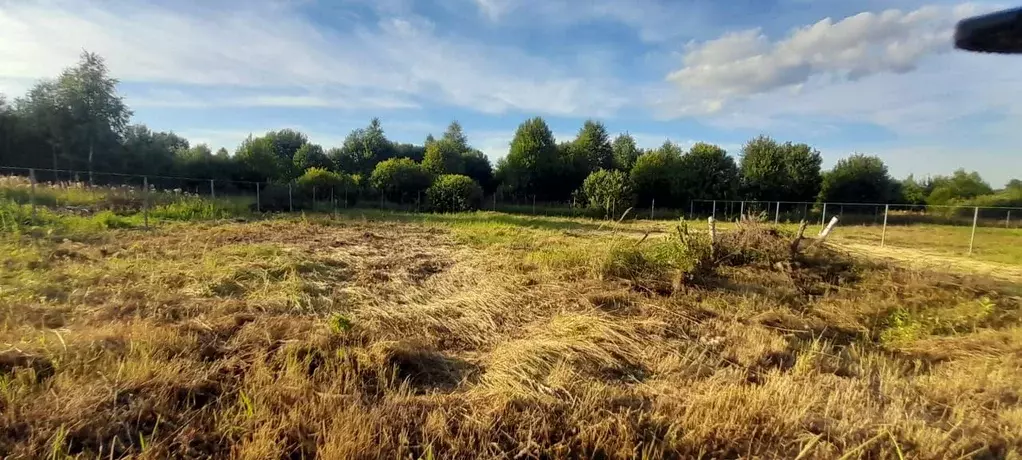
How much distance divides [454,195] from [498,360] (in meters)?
22.6

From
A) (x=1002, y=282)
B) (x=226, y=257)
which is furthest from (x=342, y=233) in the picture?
(x=1002, y=282)

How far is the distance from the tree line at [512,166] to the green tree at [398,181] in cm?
6

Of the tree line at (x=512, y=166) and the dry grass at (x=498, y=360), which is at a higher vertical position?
the tree line at (x=512, y=166)

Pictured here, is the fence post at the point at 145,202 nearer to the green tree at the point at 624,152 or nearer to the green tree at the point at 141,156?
the green tree at the point at 141,156

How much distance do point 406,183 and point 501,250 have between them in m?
20.6

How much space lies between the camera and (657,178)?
1144 inches

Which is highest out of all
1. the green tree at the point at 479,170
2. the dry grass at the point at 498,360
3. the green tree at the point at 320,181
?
the green tree at the point at 479,170

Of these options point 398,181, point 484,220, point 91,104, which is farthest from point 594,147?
point 91,104

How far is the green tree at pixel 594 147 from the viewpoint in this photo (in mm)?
34375

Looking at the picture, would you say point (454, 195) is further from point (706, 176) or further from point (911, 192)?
point (911, 192)

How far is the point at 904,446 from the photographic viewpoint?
254 cm

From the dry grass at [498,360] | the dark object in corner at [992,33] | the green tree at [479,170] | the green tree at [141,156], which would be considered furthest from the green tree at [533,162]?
the dark object in corner at [992,33]

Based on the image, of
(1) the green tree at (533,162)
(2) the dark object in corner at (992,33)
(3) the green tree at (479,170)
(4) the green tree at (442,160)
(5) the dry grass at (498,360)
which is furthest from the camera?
(3) the green tree at (479,170)

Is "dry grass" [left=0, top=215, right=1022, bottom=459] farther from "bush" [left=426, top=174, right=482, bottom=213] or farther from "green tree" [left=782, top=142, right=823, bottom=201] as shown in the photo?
"green tree" [left=782, top=142, right=823, bottom=201]
